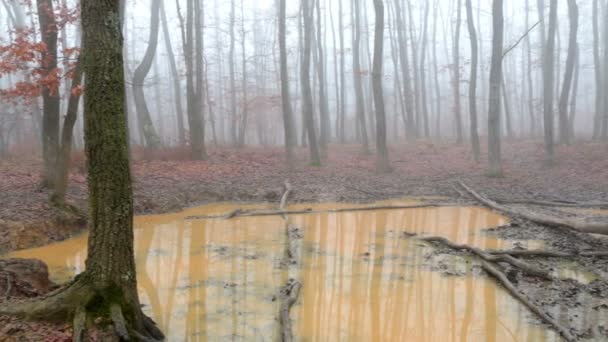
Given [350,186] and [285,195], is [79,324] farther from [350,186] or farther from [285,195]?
[350,186]

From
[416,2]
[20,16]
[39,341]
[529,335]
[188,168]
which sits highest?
[416,2]

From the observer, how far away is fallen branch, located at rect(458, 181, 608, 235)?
7.54m

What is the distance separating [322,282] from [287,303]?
3.83ft

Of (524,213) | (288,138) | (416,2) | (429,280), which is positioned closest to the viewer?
(429,280)

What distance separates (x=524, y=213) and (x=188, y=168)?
12.0 meters

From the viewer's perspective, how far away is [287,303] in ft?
17.7

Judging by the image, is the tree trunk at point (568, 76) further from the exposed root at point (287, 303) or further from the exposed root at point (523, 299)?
the exposed root at point (287, 303)

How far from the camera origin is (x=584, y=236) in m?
8.23

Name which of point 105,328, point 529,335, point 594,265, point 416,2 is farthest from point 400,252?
point 416,2

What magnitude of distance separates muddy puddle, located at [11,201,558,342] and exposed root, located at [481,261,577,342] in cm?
10

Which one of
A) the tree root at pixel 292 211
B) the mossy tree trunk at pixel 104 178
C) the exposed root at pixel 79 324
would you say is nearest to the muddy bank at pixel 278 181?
the tree root at pixel 292 211

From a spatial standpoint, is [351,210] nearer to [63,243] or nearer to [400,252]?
[400,252]

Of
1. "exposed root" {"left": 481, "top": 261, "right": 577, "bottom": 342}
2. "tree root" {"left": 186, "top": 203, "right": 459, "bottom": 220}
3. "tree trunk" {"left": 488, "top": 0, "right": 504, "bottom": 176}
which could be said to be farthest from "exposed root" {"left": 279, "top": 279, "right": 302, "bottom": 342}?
"tree trunk" {"left": 488, "top": 0, "right": 504, "bottom": 176}

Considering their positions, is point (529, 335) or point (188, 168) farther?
point (188, 168)
